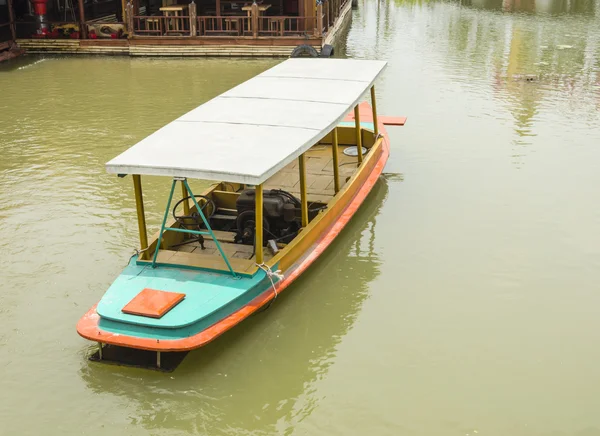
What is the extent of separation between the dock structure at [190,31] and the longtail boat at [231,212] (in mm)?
11500

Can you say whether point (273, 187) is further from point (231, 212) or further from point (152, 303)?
point (152, 303)

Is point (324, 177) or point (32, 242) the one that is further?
point (324, 177)

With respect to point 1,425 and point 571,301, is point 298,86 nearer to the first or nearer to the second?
point 571,301

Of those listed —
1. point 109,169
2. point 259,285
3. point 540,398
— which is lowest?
point 540,398

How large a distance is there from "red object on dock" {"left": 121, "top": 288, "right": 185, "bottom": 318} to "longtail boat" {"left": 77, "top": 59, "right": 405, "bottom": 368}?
0.04 feet

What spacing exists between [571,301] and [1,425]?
634cm

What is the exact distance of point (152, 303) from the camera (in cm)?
624

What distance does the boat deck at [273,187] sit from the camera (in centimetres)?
700

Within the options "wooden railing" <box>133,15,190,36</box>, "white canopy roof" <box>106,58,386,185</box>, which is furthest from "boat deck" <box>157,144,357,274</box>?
"wooden railing" <box>133,15,190,36</box>

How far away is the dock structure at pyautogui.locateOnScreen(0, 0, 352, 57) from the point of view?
2130 centimetres

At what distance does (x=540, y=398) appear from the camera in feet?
20.5

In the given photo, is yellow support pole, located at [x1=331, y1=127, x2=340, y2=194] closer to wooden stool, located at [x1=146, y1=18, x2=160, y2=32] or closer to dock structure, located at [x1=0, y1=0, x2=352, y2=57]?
dock structure, located at [x1=0, y1=0, x2=352, y2=57]

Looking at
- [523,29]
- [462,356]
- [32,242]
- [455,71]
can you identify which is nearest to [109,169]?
[32,242]

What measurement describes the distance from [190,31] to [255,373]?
17.4 meters
